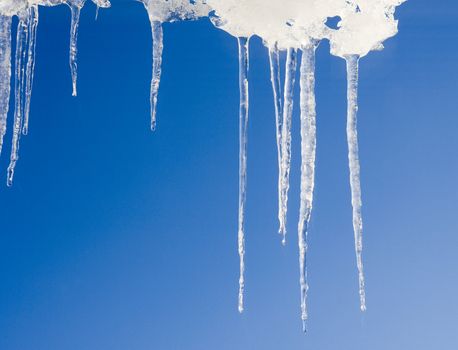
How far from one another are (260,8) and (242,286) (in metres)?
1.74

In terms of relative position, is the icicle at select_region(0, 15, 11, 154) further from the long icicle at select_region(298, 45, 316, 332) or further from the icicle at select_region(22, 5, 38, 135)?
the long icicle at select_region(298, 45, 316, 332)

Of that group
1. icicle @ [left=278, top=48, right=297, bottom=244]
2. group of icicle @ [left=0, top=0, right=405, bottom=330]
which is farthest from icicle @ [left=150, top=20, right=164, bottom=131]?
icicle @ [left=278, top=48, right=297, bottom=244]

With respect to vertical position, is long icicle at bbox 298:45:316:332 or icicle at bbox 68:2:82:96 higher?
icicle at bbox 68:2:82:96

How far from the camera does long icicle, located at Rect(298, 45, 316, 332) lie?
4.14m

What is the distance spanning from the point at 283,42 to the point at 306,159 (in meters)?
0.80

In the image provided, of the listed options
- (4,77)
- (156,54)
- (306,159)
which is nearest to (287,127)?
(306,159)

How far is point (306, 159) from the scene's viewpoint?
4.24 metres

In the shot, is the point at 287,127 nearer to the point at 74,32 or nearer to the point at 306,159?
the point at 306,159

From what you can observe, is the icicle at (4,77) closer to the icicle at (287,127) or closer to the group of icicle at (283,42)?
the group of icicle at (283,42)

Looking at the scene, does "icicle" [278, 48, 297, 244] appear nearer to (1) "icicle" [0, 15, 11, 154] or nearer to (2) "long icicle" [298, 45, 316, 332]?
(2) "long icicle" [298, 45, 316, 332]

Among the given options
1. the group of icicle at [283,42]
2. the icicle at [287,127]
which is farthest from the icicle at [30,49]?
the icicle at [287,127]

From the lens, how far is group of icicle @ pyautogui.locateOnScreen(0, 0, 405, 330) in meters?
4.13

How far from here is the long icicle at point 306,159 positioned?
4.14 meters

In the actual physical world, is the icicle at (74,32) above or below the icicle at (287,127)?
above
